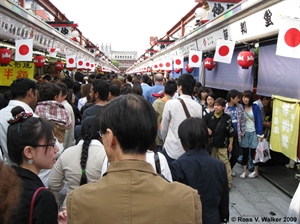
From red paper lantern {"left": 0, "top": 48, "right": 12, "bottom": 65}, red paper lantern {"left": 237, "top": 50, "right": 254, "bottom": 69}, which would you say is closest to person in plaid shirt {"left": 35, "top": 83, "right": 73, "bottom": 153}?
red paper lantern {"left": 0, "top": 48, "right": 12, "bottom": 65}

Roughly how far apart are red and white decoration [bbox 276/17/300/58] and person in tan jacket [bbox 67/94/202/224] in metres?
3.43

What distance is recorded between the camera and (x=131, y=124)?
4.54 feet

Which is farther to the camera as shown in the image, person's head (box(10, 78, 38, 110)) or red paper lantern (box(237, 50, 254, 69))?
red paper lantern (box(237, 50, 254, 69))

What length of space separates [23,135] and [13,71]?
7.18 metres

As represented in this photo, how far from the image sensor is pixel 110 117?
1423 millimetres

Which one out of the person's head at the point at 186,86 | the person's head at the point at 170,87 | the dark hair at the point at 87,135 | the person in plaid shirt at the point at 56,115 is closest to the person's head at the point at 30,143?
the dark hair at the point at 87,135

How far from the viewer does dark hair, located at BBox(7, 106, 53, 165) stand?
2.11 metres

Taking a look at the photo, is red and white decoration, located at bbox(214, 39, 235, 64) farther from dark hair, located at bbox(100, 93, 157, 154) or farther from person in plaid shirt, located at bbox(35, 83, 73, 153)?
dark hair, located at bbox(100, 93, 157, 154)

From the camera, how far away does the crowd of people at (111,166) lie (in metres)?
1.26

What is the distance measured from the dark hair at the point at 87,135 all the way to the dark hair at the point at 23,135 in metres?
0.42

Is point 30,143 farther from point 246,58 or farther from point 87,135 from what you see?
point 246,58

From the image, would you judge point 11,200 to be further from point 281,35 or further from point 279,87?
point 279,87

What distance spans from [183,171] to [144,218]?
1.45 m

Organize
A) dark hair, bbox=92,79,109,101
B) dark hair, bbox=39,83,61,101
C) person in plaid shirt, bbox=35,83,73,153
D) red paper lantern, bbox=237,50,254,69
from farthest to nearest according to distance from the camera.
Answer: red paper lantern, bbox=237,50,254,69, dark hair, bbox=92,79,109,101, dark hair, bbox=39,83,61,101, person in plaid shirt, bbox=35,83,73,153
